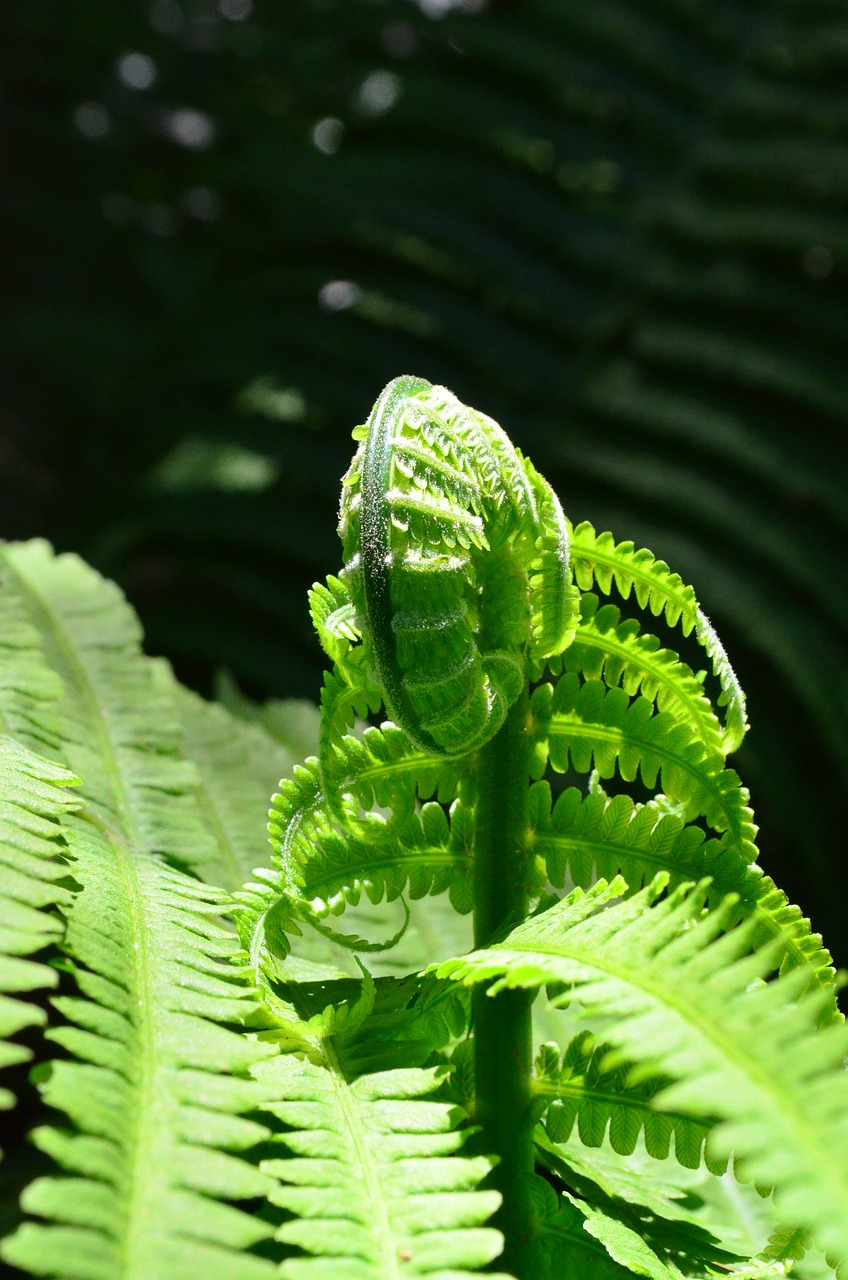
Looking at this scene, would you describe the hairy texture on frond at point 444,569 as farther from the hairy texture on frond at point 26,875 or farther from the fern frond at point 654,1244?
the fern frond at point 654,1244

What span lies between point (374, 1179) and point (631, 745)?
0.32 m

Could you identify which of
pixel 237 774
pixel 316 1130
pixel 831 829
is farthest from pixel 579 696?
pixel 831 829

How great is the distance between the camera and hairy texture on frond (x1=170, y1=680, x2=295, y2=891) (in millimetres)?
1051

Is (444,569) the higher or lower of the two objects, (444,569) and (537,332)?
the lower

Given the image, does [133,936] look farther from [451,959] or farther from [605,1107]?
[605,1107]

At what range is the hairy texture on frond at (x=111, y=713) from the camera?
97 centimetres

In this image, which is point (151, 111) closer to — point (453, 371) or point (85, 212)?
point (85, 212)

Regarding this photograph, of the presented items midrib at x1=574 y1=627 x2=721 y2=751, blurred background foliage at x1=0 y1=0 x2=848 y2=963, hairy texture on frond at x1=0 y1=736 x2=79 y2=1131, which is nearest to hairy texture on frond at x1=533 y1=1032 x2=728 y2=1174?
midrib at x1=574 y1=627 x2=721 y2=751

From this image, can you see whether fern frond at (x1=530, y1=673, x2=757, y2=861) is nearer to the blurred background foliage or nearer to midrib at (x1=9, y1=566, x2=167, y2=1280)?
midrib at (x1=9, y1=566, x2=167, y2=1280)

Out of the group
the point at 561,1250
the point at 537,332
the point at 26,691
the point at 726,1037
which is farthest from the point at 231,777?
the point at 537,332

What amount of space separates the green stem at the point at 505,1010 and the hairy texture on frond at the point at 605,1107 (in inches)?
0.8

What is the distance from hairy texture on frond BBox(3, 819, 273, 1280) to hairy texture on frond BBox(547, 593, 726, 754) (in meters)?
0.30

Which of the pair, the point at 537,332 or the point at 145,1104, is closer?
the point at 145,1104

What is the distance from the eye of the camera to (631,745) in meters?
0.79
